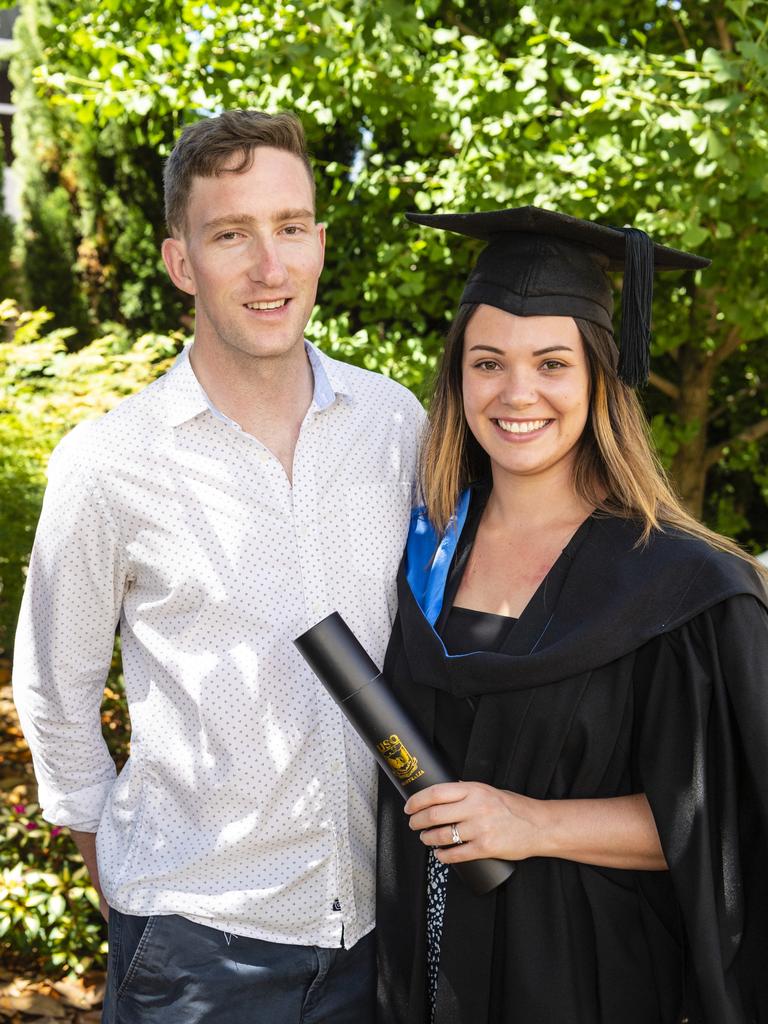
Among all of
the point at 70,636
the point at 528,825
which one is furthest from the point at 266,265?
the point at 528,825

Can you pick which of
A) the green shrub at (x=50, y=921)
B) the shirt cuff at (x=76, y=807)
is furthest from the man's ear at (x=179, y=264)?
the green shrub at (x=50, y=921)

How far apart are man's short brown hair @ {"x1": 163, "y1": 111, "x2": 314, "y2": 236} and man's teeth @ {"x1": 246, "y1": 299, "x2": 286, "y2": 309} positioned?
24 centimetres

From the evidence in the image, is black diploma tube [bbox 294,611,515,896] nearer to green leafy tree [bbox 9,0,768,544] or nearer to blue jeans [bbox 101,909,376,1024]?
blue jeans [bbox 101,909,376,1024]

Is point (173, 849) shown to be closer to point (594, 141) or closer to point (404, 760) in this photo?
point (404, 760)

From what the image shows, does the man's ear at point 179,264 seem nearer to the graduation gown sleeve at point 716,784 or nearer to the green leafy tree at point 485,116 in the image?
the graduation gown sleeve at point 716,784

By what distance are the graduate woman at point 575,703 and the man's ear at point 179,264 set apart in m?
0.48

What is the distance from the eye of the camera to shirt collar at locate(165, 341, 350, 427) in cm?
207

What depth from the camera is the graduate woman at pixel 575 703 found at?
1.75m

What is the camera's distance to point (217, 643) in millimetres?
2012

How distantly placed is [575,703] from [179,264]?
1145 millimetres


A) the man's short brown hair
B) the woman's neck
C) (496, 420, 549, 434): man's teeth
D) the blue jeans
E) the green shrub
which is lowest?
the green shrub

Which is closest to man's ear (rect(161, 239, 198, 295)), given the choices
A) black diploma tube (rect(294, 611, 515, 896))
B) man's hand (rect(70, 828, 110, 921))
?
black diploma tube (rect(294, 611, 515, 896))

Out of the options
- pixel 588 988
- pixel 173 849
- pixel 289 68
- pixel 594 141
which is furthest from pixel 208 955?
pixel 289 68

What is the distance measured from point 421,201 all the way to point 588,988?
9.26ft
